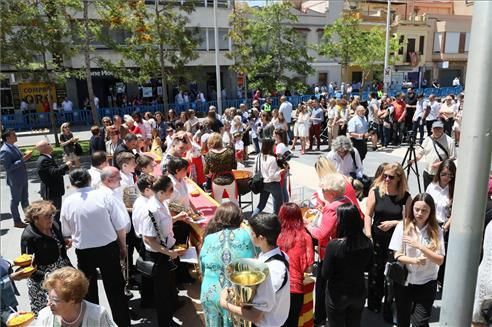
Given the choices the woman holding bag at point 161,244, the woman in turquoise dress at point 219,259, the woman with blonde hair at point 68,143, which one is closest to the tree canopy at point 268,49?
the woman with blonde hair at point 68,143

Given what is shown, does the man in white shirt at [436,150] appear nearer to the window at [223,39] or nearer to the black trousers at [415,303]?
the black trousers at [415,303]

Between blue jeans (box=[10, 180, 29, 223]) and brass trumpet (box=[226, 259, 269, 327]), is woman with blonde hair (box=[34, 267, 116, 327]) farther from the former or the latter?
blue jeans (box=[10, 180, 29, 223])

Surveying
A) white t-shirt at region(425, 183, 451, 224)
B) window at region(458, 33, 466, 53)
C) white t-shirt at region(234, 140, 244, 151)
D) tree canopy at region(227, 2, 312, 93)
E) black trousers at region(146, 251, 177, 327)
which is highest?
window at region(458, 33, 466, 53)

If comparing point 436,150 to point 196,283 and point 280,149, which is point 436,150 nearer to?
point 280,149

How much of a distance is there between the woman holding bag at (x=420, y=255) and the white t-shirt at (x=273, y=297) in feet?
4.66

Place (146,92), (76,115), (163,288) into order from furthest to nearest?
(146,92), (76,115), (163,288)

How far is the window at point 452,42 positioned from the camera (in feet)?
145

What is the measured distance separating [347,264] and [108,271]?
238 cm

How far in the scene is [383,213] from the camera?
4.55 metres

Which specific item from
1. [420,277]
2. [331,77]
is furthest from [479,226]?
[331,77]

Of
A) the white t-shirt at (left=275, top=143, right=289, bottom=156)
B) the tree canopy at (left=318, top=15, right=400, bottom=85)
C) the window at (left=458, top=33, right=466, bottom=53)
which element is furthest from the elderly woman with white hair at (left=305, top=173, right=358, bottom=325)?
the window at (left=458, top=33, right=466, bottom=53)

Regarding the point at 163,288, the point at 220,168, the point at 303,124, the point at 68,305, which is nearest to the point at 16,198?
the point at 220,168

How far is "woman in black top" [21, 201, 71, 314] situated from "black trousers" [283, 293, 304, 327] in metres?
2.21

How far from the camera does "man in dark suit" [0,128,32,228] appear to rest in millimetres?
7566
